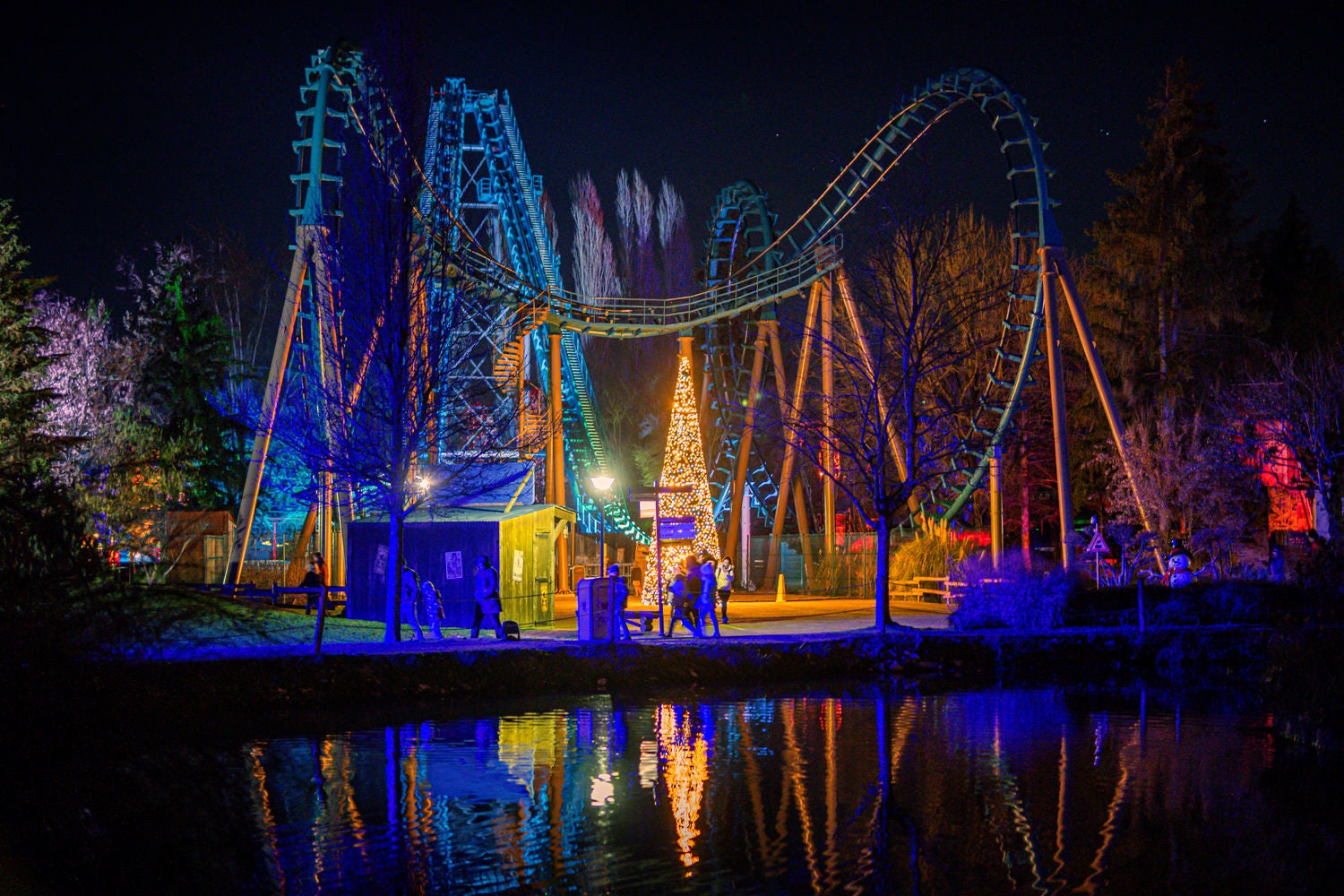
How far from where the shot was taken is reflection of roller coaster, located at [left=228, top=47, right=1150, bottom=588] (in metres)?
24.4

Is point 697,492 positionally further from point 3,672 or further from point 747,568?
point 3,672

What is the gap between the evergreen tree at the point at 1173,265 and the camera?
4047 cm

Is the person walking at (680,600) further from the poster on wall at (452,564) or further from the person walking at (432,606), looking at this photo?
the poster on wall at (452,564)

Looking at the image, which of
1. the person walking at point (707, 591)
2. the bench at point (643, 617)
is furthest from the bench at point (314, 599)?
the person walking at point (707, 591)

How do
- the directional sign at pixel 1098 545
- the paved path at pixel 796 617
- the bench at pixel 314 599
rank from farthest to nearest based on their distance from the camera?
the bench at pixel 314 599
the paved path at pixel 796 617
the directional sign at pixel 1098 545

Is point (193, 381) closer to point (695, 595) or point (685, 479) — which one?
point (685, 479)

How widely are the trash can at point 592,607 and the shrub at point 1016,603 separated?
6.29 m

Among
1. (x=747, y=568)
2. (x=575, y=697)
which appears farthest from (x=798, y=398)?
(x=575, y=697)

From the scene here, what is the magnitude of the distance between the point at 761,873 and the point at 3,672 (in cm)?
463

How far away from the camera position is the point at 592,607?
17.7 m

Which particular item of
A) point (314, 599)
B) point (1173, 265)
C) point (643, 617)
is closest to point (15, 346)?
point (314, 599)

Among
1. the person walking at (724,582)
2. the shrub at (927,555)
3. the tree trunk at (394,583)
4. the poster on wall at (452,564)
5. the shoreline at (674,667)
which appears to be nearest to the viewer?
the shoreline at (674,667)

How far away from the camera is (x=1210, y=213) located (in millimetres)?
41906

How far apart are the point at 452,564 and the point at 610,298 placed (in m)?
12.8
